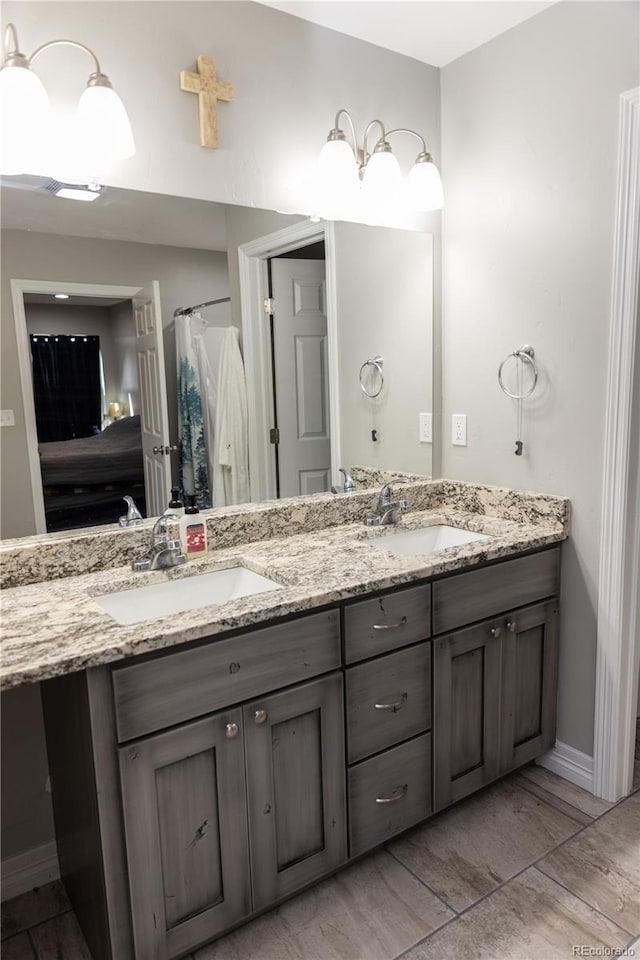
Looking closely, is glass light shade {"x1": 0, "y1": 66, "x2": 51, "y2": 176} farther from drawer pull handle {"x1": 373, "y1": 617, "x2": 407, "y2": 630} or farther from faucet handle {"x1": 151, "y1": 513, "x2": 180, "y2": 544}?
drawer pull handle {"x1": 373, "y1": 617, "x2": 407, "y2": 630}

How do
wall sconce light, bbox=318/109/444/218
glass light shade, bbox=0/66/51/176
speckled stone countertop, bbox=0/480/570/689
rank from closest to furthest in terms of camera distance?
speckled stone countertop, bbox=0/480/570/689 → glass light shade, bbox=0/66/51/176 → wall sconce light, bbox=318/109/444/218

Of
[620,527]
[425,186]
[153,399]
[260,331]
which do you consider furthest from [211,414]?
[620,527]

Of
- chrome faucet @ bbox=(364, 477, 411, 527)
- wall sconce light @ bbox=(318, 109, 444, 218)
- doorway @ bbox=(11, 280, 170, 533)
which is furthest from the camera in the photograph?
chrome faucet @ bbox=(364, 477, 411, 527)

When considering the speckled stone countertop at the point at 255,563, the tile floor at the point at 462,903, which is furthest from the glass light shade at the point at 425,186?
the tile floor at the point at 462,903

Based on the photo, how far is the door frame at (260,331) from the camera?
2.00 metres

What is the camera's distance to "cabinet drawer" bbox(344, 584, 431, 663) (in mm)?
1641

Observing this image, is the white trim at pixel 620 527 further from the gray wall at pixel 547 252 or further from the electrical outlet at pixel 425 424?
the electrical outlet at pixel 425 424

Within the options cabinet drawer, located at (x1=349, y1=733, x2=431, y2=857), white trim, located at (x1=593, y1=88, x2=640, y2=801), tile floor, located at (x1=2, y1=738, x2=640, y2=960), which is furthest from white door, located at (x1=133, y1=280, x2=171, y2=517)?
white trim, located at (x1=593, y1=88, x2=640, y2=801)

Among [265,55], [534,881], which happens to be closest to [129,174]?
[265,55]

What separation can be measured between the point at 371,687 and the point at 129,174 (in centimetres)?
151

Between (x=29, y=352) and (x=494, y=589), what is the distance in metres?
1.46

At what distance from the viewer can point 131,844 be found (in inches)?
53.3

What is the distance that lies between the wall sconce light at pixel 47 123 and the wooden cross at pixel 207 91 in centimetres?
24

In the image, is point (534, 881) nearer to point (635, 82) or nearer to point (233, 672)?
point (233, 672)
